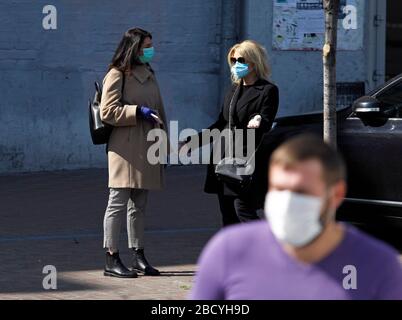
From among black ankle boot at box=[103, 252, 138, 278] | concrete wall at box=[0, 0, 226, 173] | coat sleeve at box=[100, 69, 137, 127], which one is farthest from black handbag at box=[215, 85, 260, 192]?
concrete wall at box=[0, 0, 226, 173]

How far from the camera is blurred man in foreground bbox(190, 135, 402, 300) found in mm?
2857

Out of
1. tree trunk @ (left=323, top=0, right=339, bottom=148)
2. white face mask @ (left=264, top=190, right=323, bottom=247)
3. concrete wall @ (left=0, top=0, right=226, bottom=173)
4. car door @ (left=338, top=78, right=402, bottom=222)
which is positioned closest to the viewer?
white face mask @ (left=264, top=190, right=323, bottom=247)

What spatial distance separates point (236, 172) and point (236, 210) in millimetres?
287

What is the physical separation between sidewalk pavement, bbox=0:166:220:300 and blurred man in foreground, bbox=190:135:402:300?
161 inches

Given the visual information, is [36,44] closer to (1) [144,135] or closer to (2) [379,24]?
(2) [379,24]

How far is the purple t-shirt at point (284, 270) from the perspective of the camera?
9.65 ft

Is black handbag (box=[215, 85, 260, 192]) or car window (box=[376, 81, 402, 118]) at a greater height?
car window (box=[376, 81, 402, 118])

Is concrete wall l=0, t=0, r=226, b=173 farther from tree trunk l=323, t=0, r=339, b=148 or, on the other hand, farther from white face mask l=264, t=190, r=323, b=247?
white face mask l=264, t=190, r=323, b=247

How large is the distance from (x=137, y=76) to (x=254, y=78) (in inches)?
33.2

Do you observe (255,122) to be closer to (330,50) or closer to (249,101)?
(249,101)

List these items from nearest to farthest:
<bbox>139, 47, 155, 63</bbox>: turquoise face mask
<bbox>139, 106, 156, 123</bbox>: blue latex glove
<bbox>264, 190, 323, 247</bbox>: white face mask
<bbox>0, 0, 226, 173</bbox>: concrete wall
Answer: <bbox>264, 190, 323, 247</bbox>: white face mask < <bbox>139, 106, 156, 123</bbox>: blue latex glove < <bbox>139, 47, 155, 63</bbox>: turquoise face mask < <bbox>0, 0, 226, 173</bbox>: concrete wall

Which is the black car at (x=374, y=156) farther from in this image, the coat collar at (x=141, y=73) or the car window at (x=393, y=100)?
the coat collar at (x=141, y=73)

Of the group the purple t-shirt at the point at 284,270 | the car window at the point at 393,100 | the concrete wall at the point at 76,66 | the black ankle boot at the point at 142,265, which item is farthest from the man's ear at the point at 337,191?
the concrete wall at the point at 76,66

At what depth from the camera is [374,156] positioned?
28.2 ft
